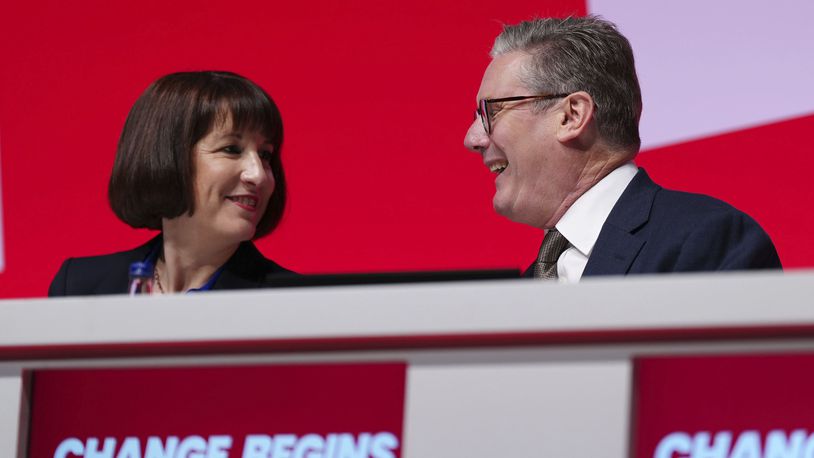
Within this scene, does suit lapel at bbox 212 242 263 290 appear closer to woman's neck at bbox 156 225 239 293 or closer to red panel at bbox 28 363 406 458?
woman's neck at bbox 156 225 239 293

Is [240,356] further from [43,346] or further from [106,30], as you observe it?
[106,30]

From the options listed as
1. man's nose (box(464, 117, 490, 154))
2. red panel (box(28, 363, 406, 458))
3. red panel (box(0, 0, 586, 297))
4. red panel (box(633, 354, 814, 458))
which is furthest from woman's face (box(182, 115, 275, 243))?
red panel (box(633, 354, 814, 458))

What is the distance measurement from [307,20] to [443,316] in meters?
2.08

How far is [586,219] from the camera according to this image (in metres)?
1.97

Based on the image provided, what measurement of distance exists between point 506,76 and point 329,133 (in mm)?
848

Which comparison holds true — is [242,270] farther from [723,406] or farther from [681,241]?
[723,406]

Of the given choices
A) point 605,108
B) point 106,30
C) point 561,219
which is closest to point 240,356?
point 561,219

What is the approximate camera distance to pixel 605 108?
2.05 metres

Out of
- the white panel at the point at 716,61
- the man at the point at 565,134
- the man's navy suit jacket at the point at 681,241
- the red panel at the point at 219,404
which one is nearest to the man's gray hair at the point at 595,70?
the man at the point at 565,134

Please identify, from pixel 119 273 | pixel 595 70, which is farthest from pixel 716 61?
pixel 119 273

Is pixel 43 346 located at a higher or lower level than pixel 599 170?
lower

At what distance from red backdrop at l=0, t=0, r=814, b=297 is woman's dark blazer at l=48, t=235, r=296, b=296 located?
1.44 ft

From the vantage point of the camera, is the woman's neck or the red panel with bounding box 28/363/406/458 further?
the woman's neck

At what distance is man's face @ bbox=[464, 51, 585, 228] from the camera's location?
204 centimetres
